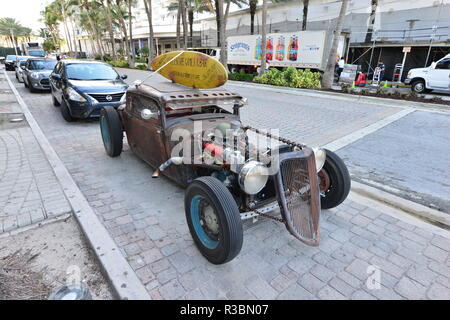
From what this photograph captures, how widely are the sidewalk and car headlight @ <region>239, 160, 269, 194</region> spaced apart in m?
2.55

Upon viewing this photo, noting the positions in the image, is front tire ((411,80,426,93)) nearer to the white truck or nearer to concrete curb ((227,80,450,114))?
concrete curb ((227,80,450,114))

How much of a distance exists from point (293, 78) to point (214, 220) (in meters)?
14.6

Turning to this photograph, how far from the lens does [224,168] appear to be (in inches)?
122

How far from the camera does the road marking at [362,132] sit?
636cm

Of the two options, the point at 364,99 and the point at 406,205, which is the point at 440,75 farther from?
the point at 406,205

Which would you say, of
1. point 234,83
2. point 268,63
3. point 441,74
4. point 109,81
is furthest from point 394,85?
point 109,81

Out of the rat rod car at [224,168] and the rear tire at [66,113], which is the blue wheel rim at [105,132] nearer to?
the rat rod car at [224,168]

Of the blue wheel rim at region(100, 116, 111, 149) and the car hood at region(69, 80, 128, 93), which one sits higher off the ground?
the car hood at region(69, 80, 128, 93)

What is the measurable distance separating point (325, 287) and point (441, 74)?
15434 millimetres

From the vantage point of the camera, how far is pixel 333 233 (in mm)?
3312

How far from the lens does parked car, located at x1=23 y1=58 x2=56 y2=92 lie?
1249cm

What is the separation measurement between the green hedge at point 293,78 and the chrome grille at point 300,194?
13523 mm

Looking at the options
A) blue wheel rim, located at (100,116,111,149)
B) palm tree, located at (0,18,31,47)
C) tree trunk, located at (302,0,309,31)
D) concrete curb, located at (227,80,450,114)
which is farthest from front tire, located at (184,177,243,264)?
palm tree, located at (0,18,31,47)

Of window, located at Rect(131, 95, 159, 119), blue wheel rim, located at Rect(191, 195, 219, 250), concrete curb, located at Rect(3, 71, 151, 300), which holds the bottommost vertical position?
concrete curb, located at Rect(3, 71, 151, 300)
